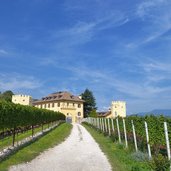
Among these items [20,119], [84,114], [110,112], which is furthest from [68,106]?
[20,119]

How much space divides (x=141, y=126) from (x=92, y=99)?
102590 millimetres

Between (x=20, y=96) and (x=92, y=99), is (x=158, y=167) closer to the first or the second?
(x=92, y=99)

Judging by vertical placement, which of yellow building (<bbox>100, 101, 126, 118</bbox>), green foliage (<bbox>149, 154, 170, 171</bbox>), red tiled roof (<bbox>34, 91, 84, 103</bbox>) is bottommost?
green foliage (<bbox>149, 154, 170, 171</bbox>)

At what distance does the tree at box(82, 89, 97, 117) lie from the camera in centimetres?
12125

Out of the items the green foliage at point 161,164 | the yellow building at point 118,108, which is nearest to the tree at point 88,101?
the yellow building at point 118,108

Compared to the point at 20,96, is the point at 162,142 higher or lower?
lower

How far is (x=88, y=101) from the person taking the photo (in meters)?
122

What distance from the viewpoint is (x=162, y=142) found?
15633mm

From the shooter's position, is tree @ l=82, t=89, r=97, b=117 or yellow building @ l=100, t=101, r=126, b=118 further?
yellow building @ l=100, t=101, r=126, b=118

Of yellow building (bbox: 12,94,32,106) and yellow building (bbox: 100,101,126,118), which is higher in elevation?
yellow building (bbox: 12,94,32,106)

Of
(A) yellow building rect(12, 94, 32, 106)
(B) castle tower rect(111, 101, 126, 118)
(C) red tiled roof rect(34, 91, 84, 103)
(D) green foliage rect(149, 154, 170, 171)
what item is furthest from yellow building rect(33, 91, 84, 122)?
(D) green foliage rect(149, 154, 170, 171)

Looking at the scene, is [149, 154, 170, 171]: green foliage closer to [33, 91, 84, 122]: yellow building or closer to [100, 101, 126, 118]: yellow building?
[33, 91, 84, 122]: yellow building

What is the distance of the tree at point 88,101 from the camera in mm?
121250

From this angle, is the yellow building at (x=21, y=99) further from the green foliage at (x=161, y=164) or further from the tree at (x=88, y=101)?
the green foliage at (x=161, y=164)
